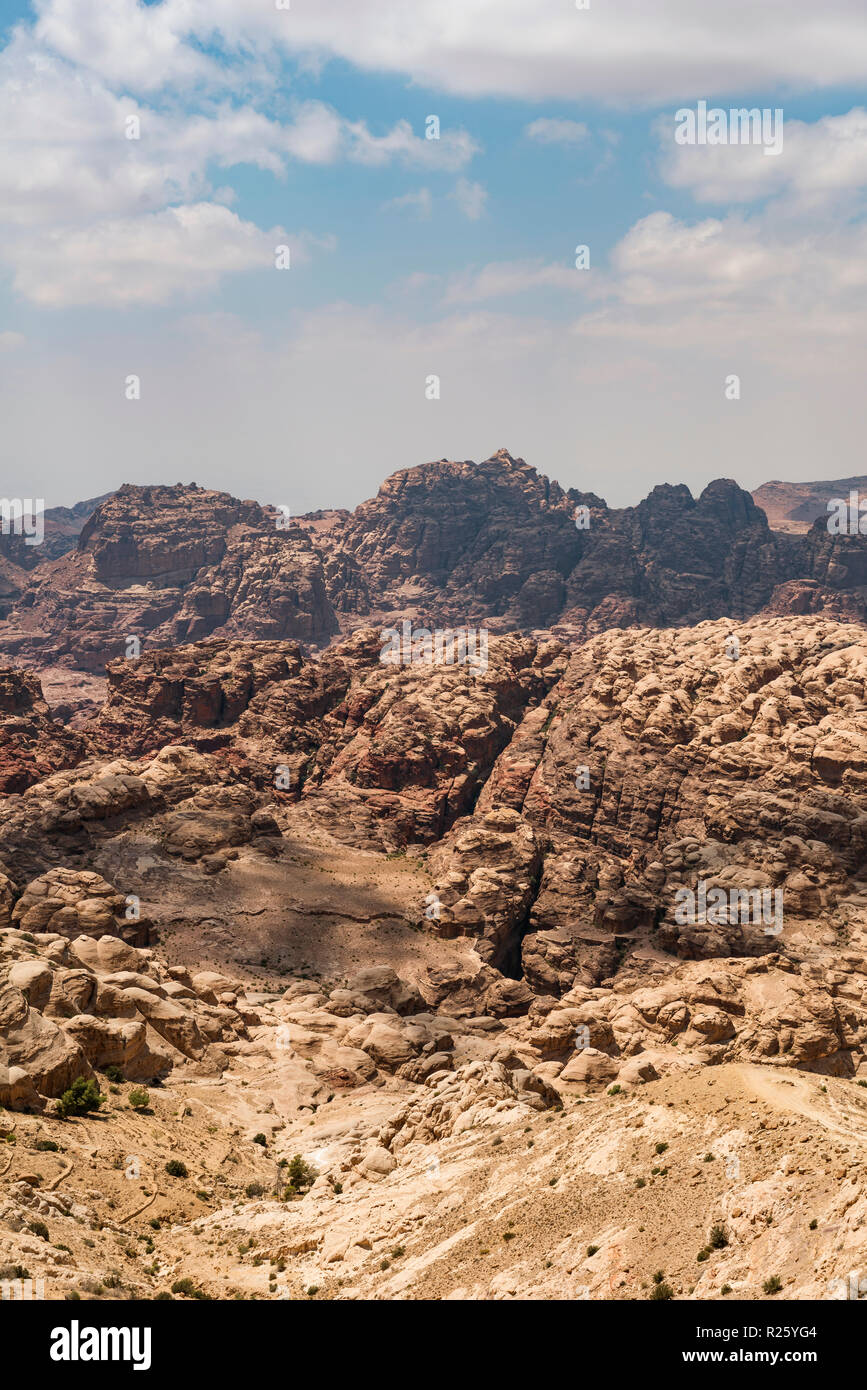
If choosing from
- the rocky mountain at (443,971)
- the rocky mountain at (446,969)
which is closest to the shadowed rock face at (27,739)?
the rocky mountain at (446,969)

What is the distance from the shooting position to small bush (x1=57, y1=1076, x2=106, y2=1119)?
46.1m

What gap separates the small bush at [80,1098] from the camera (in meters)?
46.1

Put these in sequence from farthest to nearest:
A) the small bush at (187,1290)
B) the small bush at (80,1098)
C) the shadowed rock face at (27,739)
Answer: the shadowed rock face at (27,739) < the small bush at (80,1098) < the small bush at (187,1290)

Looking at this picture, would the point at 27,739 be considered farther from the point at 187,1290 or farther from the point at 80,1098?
the point at 187,1290

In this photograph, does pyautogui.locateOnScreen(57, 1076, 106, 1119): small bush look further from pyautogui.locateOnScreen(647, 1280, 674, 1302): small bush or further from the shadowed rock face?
the shadowed rock face

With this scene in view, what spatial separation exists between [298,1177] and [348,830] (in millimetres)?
93447

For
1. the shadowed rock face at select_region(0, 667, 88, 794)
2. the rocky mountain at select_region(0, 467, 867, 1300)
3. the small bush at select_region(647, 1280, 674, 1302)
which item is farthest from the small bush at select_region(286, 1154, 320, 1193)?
the shadowed rock face at select_region(0, 667, 88, 794)

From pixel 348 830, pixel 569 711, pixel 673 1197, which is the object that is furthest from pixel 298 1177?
pixel 569 711

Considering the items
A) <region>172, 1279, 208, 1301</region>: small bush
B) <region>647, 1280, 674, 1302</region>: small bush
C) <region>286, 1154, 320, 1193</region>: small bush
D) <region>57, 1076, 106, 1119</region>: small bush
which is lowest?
<region>286, 1154, 320, 1193</region>: small bush

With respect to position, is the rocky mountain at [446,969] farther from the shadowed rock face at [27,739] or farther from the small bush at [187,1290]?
the shadowed rock face at [27,739]

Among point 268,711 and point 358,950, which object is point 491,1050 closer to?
point 358,950

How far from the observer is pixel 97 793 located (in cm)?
11875

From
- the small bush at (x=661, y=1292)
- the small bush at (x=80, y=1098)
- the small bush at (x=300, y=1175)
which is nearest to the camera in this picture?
the small bush at (x=661, y=1292)

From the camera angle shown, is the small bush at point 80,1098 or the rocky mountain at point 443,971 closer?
the rocky mountain at point 443,971
